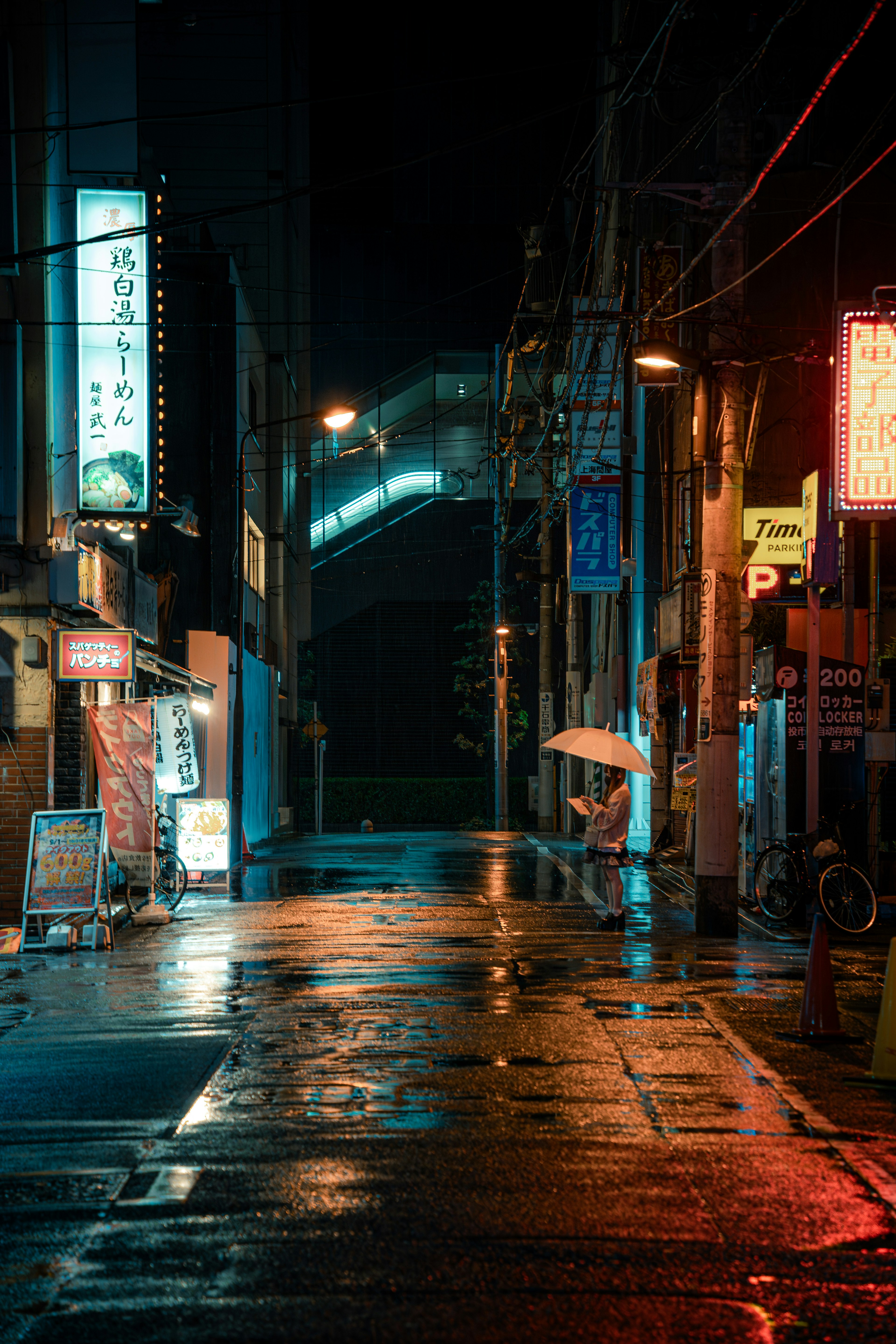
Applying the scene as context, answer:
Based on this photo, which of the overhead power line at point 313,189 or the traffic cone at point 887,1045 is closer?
the traffic cone at point 887,1045

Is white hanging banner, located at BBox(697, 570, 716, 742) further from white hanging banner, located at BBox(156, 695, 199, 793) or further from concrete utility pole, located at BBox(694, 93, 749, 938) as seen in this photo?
white hanging banner, located at BBox(156, 695, 199, 793)

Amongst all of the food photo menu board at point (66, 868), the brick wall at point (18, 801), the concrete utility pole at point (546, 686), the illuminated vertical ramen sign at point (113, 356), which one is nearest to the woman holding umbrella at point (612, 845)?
the food photo menu board at point (66, 868)

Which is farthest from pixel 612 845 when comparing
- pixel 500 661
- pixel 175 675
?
pixel 500 661

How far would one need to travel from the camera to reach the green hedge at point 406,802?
50.9 metres

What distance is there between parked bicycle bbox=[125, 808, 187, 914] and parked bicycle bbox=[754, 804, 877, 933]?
26.0ft

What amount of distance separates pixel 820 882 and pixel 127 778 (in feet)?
28.2

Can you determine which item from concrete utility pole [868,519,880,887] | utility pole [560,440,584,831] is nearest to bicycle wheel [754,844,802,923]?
concrete utility pole [868,519,880,887]

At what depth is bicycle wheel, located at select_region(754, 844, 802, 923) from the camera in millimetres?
16688

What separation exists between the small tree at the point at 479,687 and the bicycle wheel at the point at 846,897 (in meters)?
34.2

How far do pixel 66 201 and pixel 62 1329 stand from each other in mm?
15198

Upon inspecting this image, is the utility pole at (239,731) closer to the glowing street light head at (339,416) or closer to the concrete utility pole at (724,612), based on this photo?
the glowing street light head at (339,416)

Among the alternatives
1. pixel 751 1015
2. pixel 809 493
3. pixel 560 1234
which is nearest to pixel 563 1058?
pixel 751 1015

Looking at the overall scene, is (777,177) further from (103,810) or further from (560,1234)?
→ (560,1234)

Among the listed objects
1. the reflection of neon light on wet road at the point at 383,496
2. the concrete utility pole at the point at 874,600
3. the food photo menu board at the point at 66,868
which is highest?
the reflection of neon light on wet road at the point at 383,496
